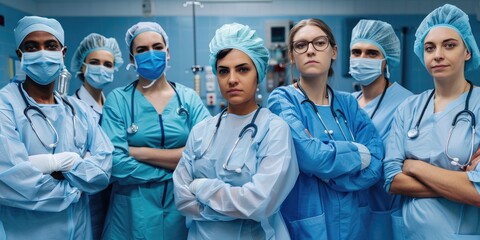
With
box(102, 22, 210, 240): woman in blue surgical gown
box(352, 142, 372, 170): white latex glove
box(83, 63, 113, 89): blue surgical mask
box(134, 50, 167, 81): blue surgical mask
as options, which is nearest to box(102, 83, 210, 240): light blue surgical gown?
box(102, 22, 210, 240): woman in blue surgical gown

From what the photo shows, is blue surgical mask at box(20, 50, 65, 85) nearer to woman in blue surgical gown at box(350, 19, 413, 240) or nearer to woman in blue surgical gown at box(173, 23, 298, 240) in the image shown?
woman in blue surgical gown at box(173, 23, 298, 240)

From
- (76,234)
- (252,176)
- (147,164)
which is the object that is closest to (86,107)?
(147,164)

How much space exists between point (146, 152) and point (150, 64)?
41 cm

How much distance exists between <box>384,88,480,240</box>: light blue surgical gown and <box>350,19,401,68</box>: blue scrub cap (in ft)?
1.77

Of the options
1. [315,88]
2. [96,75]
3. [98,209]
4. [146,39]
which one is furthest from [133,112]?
[96,75]

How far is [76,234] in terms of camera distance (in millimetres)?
1535

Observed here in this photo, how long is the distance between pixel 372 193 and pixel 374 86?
58cm

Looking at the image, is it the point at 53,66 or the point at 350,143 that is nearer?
the point at 350,143

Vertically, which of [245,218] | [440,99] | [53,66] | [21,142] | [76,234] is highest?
[53,66]

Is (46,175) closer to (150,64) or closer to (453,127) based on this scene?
(150,64)

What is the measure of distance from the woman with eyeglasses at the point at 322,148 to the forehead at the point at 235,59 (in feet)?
0.75

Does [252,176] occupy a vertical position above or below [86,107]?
below

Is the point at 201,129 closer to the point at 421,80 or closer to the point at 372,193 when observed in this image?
the point at 372,193

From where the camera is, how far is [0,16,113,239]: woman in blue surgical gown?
52.5 inches
